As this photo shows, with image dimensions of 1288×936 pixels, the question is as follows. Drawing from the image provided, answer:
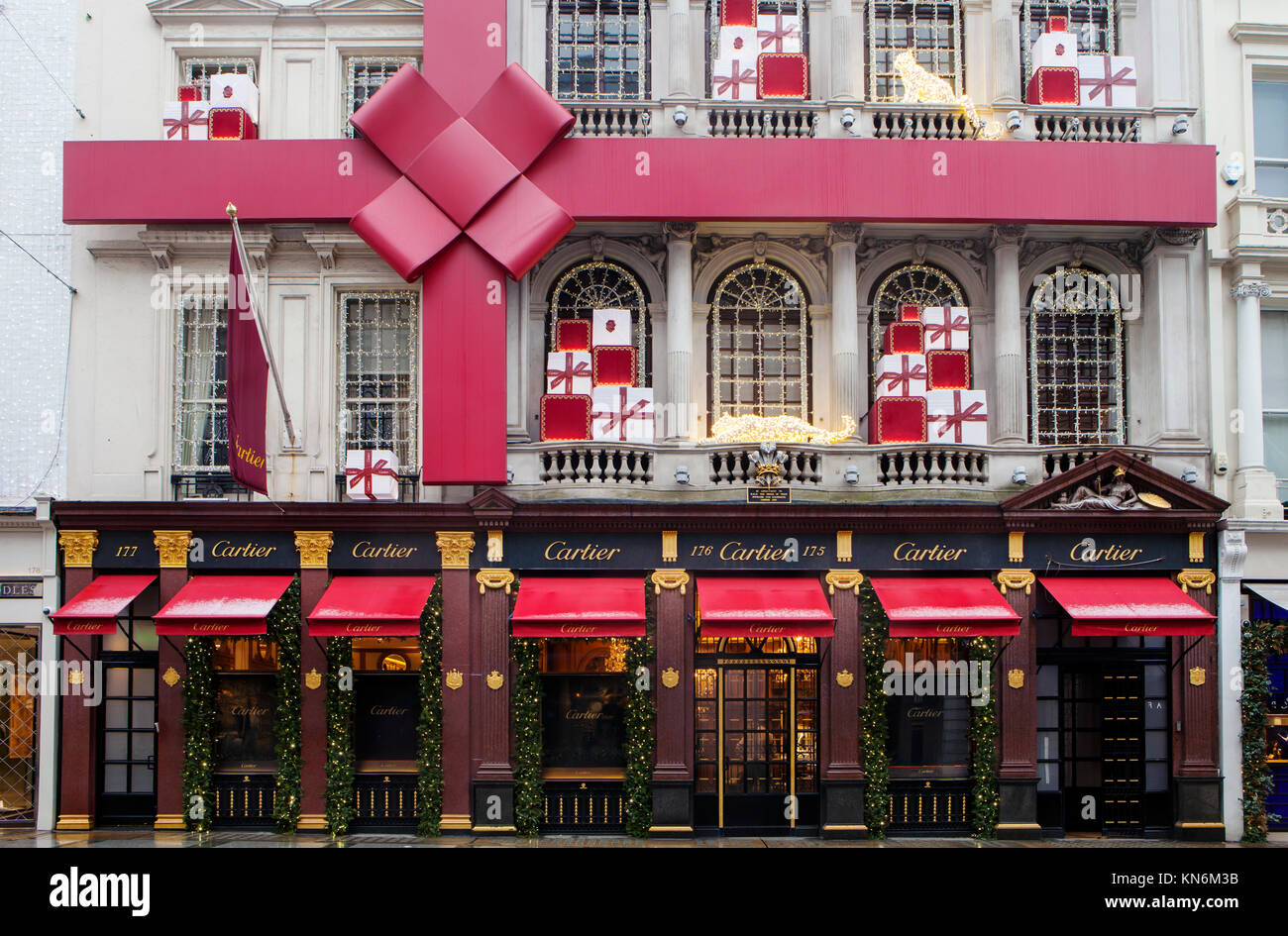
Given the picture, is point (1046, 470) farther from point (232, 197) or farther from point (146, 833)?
point (146, 833)

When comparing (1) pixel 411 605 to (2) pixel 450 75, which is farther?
(2) pixel 450 75

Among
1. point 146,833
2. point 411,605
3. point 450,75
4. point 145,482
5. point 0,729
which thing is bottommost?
point 146,833

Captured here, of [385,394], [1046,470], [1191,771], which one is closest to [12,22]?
[385,394]

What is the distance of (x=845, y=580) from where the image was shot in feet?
53.6

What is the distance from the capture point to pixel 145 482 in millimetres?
16859

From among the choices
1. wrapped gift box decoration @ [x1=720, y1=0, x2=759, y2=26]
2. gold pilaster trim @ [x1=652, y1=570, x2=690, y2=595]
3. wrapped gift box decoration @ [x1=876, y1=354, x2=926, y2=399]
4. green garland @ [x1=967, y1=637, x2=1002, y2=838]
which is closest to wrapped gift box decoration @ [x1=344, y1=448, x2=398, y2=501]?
gold pilaster trim @ [x1=652, y1=570, x2=690, y2=595]

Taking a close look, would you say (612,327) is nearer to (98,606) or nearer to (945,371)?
(945,371)

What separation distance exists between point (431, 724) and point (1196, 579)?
12007mm

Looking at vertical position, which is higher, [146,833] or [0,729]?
[0,729]

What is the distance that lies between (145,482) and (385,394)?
3995 mm

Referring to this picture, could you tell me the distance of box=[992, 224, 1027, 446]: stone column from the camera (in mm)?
16922

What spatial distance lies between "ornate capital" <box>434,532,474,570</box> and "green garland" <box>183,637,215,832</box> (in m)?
3.89

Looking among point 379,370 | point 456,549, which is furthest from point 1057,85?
point 456,549

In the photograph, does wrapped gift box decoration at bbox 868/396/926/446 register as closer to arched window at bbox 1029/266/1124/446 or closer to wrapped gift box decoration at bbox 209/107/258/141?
arched window at bbox 1029/266/1124/446
